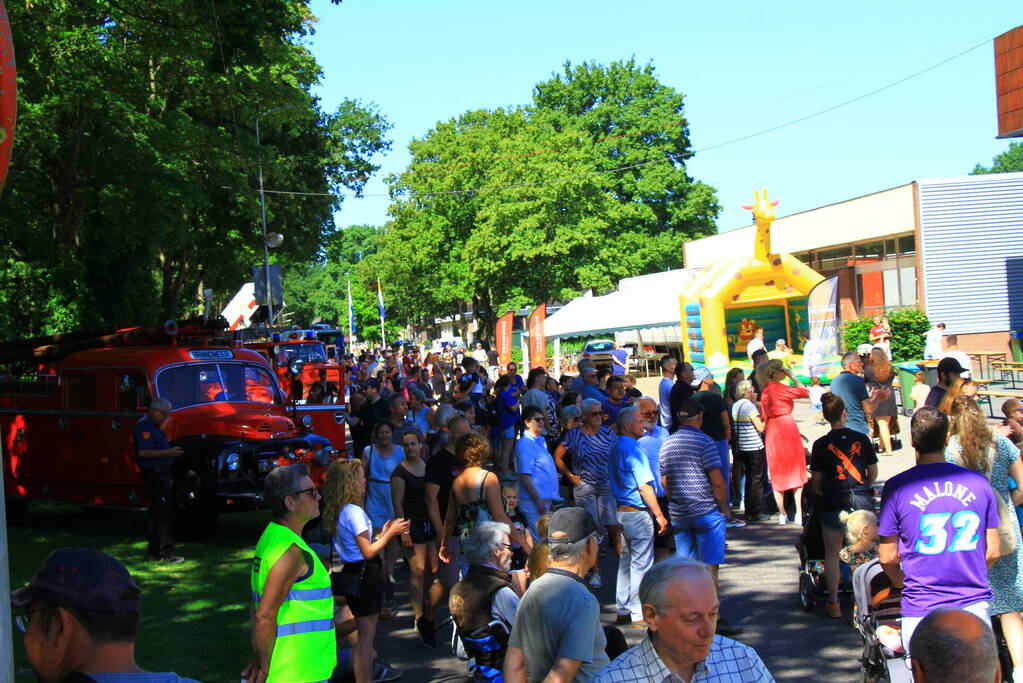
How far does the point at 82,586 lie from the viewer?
2779mm

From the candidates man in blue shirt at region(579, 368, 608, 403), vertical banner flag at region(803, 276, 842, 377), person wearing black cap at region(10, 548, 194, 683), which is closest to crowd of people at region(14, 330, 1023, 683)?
person wearing black cap at region(10, 548, 194, 683)

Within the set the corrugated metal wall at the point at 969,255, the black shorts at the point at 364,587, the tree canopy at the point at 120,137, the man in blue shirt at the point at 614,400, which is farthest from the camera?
the corrugated metal wall at the point at 969,255

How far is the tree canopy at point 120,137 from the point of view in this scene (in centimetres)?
1642

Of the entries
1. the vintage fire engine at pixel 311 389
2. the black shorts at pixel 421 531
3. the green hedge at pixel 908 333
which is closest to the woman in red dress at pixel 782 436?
the black shorts at pixel 421 531

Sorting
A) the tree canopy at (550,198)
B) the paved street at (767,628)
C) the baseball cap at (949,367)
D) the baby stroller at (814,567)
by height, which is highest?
the tree canopy at (550,198)

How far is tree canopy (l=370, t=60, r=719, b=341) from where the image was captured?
57.9m

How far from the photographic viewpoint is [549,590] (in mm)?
4812

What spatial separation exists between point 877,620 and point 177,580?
793cm

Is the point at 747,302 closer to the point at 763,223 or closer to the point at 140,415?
the point at 763,223

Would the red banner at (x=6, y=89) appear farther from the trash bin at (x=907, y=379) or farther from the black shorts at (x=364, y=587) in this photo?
the trash bin at (x=907, y=379)

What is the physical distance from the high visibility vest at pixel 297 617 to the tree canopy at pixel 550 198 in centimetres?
5229

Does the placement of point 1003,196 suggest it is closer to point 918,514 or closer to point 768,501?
point 768,501

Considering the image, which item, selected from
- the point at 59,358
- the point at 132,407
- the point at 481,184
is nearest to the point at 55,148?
the point at 59,358

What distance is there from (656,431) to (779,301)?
21.0 m
